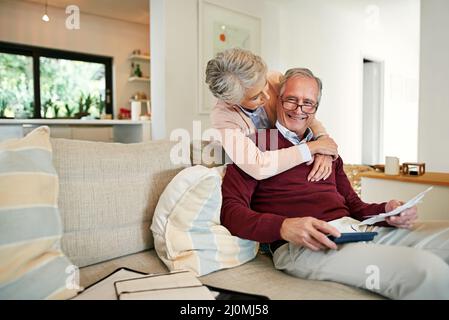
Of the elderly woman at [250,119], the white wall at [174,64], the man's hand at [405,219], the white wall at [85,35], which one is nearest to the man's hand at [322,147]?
the elderly woman at [250,119]

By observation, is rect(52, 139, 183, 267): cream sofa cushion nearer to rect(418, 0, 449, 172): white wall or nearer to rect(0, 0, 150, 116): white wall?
rect(418, 0, 449, 172): white wall

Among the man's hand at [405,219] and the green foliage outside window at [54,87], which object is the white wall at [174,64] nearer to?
the man's hand at [405,219]

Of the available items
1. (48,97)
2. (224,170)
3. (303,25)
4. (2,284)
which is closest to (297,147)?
(224,170)

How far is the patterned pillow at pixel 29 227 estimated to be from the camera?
0.83 m

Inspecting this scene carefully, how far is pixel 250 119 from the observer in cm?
149

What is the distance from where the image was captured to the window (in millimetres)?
4309

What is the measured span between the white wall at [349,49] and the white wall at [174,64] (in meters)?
1.42

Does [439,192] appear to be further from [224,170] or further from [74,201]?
[74,201]

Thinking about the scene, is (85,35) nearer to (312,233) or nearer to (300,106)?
(300,106)

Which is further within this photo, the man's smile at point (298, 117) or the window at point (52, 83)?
the window at point (52, 83)

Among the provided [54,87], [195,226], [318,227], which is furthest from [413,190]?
[54,87]

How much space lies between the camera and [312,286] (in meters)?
1.01

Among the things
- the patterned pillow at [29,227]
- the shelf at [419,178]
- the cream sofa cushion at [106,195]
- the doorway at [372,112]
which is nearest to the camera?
the patterned pillow at [29,227]

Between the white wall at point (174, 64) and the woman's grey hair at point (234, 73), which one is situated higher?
the white wall at point (174, 64)
